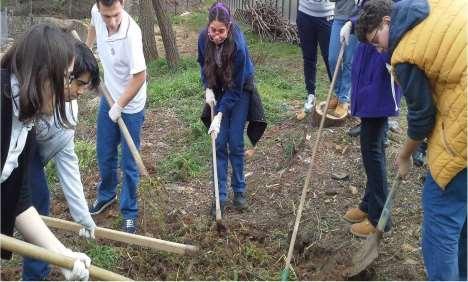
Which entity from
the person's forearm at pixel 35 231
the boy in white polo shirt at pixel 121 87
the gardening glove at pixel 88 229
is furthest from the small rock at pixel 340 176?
the person's forearm at pixel 35 231

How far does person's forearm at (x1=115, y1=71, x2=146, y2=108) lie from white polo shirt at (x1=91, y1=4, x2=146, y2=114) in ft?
0.13

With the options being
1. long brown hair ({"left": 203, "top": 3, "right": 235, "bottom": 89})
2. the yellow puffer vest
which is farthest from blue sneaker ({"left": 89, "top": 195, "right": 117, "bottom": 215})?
the yellow puffer vest

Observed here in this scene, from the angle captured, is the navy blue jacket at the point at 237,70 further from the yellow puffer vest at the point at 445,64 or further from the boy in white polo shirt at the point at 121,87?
the yellow puffer vest at the point at 445,64

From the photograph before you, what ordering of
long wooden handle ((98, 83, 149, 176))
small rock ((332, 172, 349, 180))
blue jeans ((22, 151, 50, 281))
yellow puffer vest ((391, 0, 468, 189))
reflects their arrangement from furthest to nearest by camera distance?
small rock ((332, 172, 349, 180)), long wooden handle ((98, 83, 149, 176)), blue jeans ((22, 151, 50, 281)), yellow puffer vest ((391, 0, 468, 189))

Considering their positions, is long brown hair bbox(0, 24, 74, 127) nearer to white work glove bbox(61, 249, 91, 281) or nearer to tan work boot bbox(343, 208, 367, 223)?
white work glove bbox(61, 249, 91, 281)

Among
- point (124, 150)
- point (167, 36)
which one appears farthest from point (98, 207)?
point (167, 36)

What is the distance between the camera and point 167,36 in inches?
369

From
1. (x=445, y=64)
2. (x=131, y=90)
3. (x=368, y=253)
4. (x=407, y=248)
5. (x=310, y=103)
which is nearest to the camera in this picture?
(x=445, y=64)

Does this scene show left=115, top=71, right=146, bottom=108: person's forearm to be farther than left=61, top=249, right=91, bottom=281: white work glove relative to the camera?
Yes

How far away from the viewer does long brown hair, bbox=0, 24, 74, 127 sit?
7.20 ft

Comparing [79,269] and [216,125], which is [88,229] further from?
[216,125]

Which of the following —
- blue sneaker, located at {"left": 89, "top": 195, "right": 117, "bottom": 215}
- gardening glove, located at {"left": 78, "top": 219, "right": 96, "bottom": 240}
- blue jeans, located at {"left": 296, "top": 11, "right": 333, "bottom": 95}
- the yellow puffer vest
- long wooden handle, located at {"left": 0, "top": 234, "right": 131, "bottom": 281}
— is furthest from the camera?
blue jeans, located at {"left": 296, "top": 11, "right": 333, "bottom": 95}

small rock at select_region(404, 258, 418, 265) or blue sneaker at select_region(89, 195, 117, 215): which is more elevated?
small rock at select_region(404, 258, 418, 265)

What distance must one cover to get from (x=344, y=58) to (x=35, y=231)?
373cm
